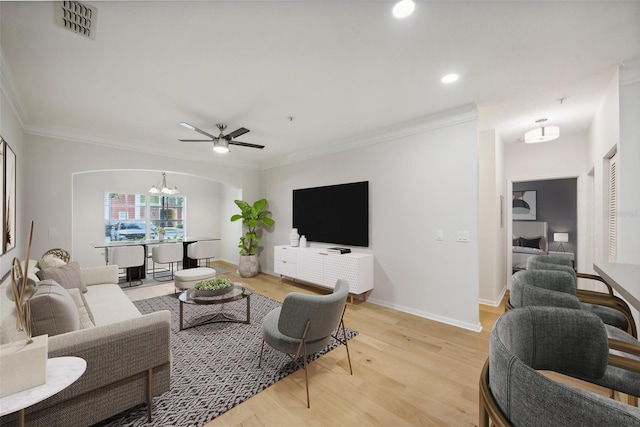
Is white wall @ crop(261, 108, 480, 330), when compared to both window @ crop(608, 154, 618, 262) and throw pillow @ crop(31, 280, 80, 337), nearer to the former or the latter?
window @ crop(608, 154, 618, 262)

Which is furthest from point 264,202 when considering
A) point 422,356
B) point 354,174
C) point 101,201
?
point 422,356

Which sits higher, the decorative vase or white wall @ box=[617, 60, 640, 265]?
white wall @ box=[617, 60, 640, 265]

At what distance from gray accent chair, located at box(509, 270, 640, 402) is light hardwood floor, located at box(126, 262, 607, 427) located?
33.9 inches

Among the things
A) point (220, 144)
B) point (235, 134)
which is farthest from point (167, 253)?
point (235, 134)

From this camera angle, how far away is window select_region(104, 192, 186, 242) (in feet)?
21.0

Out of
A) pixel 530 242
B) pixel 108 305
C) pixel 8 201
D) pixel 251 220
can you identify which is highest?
pixel 8 201

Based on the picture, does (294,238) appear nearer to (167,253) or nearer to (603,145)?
(167,253)

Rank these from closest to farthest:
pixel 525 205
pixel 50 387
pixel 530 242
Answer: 1. pixel 50 387
2. pixel 530 242
3. pixel 525 205

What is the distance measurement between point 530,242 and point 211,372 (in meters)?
7.69

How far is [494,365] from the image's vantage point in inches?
27.0

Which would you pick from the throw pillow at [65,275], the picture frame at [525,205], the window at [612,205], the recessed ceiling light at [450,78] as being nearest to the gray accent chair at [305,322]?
the recessed ceiling light at [450,78]

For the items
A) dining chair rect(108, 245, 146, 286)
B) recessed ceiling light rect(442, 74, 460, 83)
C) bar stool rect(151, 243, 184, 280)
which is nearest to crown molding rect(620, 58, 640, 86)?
recessed ceiling light rect(442, 74, 460, 83)

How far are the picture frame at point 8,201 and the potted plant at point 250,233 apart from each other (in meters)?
3.22

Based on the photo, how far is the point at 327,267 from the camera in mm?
4180
